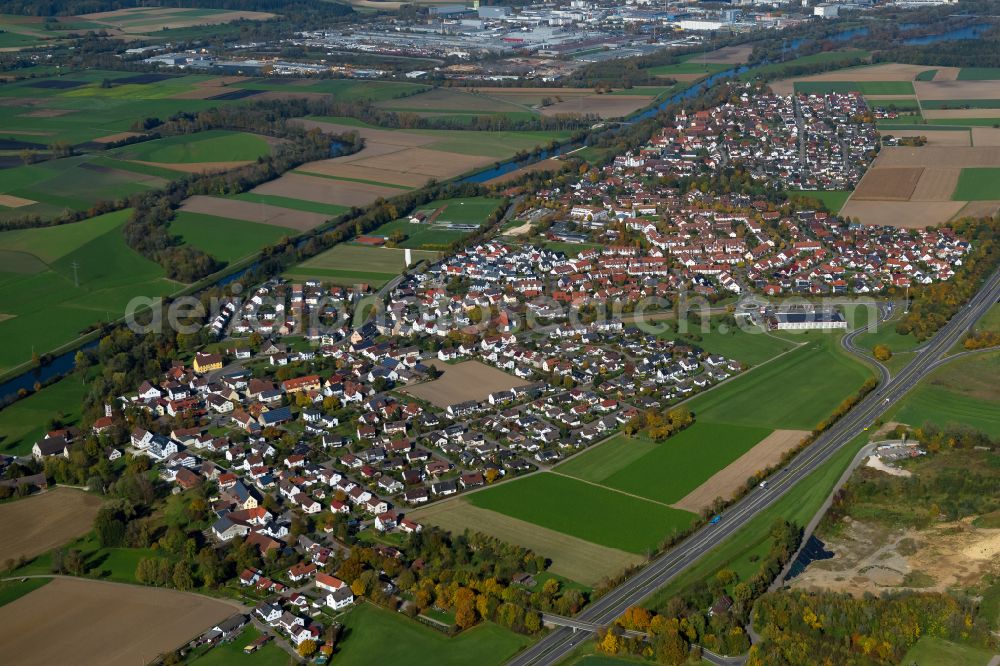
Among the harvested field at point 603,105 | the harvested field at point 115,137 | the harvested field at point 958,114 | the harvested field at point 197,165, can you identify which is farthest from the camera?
the harvested field at point 603,105

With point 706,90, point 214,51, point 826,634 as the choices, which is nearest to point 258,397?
point 826,634

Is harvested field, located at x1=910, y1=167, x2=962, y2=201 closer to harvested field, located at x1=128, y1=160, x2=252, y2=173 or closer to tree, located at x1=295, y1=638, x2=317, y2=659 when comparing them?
harvested field, located at x1=128, y1=160, x2=252, y2=173

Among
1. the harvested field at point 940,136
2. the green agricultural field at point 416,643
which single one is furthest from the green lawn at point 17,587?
the harvested field at point 940,136

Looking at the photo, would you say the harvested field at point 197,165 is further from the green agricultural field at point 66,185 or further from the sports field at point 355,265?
the sports field at point 355,265

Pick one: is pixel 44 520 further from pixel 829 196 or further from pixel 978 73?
pixel 978 73

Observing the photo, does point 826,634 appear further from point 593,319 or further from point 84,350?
point 84,350

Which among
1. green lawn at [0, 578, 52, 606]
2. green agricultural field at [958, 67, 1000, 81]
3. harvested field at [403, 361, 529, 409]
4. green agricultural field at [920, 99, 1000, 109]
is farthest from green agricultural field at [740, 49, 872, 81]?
green lawn at [0, 578, 52, 606]
